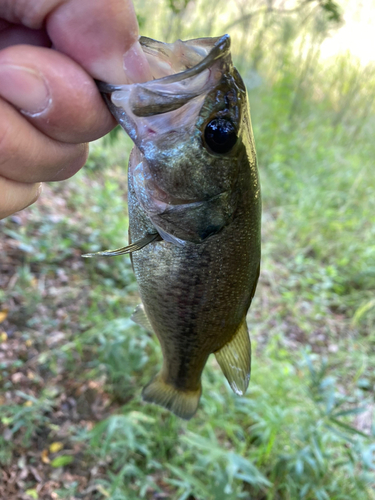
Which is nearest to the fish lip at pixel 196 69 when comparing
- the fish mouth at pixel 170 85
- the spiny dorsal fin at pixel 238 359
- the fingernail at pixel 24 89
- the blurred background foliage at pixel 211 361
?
the fish mouth at pixel 170 85

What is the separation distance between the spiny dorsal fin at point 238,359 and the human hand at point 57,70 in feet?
2.70

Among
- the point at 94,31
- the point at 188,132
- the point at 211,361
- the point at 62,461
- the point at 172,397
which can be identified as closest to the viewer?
the point at 94,31

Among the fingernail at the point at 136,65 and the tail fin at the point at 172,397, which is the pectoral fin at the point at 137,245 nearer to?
the fingernail at the point at 136,65

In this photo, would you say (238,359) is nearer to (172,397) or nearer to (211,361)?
(172,397)

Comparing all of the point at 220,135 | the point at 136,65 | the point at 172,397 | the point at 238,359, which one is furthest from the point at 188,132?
the point at 172,397

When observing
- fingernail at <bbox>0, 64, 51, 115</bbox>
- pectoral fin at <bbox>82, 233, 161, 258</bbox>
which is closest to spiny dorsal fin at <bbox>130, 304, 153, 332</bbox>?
pectoral fin at <bbox>82, 233, 161, 258</bbox>

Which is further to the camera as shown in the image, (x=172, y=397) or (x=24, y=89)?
(x=172, y=397)

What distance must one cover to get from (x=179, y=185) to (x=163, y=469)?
217 centimetres

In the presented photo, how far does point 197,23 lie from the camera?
4742 millimetres

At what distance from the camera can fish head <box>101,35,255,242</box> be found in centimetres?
81

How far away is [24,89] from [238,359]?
1.04m

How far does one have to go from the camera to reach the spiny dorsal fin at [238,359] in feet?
3.87

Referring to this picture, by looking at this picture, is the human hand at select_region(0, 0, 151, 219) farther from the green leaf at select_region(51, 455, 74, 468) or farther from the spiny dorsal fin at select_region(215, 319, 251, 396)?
the green leaf at select_region(51, 455, 74, 468)

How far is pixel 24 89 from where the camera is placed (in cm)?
73
